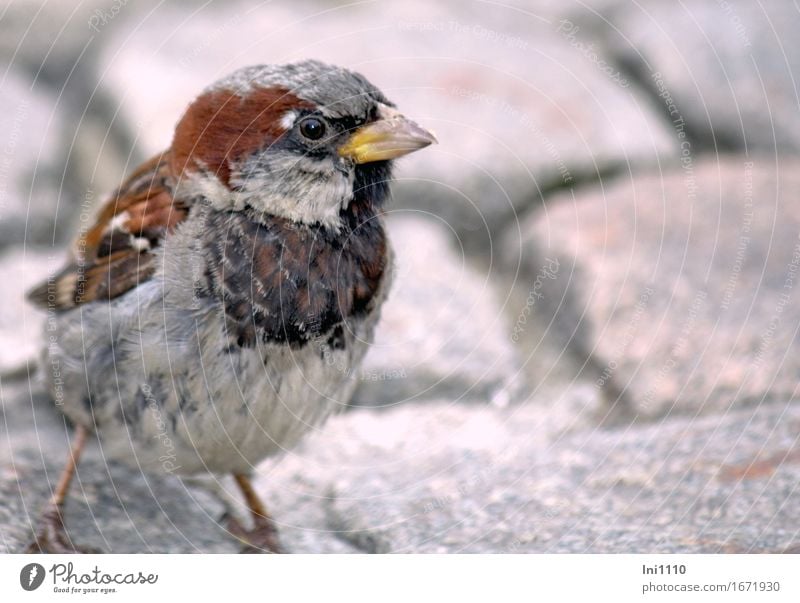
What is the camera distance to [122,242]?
93.4 inches

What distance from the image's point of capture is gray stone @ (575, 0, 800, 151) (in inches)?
142

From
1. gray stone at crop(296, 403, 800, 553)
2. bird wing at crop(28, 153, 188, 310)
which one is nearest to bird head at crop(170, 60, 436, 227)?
bird wing at crop(28, 153, 188, 310)

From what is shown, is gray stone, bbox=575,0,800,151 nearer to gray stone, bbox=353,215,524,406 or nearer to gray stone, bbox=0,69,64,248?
gray stone, bbox=353,215,524,406

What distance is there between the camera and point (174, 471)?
2410 mm

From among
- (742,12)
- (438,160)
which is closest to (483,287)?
(438,160)

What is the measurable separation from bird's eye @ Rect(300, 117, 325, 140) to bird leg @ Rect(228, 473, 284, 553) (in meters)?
0.90

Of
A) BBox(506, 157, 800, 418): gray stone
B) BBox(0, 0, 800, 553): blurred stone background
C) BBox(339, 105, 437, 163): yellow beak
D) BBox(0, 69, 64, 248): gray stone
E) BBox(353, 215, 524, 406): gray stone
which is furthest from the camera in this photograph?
BBox(0, 69, 64, 248): gray stone

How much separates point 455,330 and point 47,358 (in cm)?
113

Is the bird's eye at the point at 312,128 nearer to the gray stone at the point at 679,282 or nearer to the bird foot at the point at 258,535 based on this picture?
the bird foot at the point at 258,535

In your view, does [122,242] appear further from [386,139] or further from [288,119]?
[386,139]

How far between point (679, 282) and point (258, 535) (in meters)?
1.43

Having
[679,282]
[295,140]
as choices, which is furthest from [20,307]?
[679,282]

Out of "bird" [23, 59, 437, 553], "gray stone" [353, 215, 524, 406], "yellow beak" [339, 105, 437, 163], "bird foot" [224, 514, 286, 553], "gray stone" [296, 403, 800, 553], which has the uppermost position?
"yellow beak" [339, 105, 437, 163]
